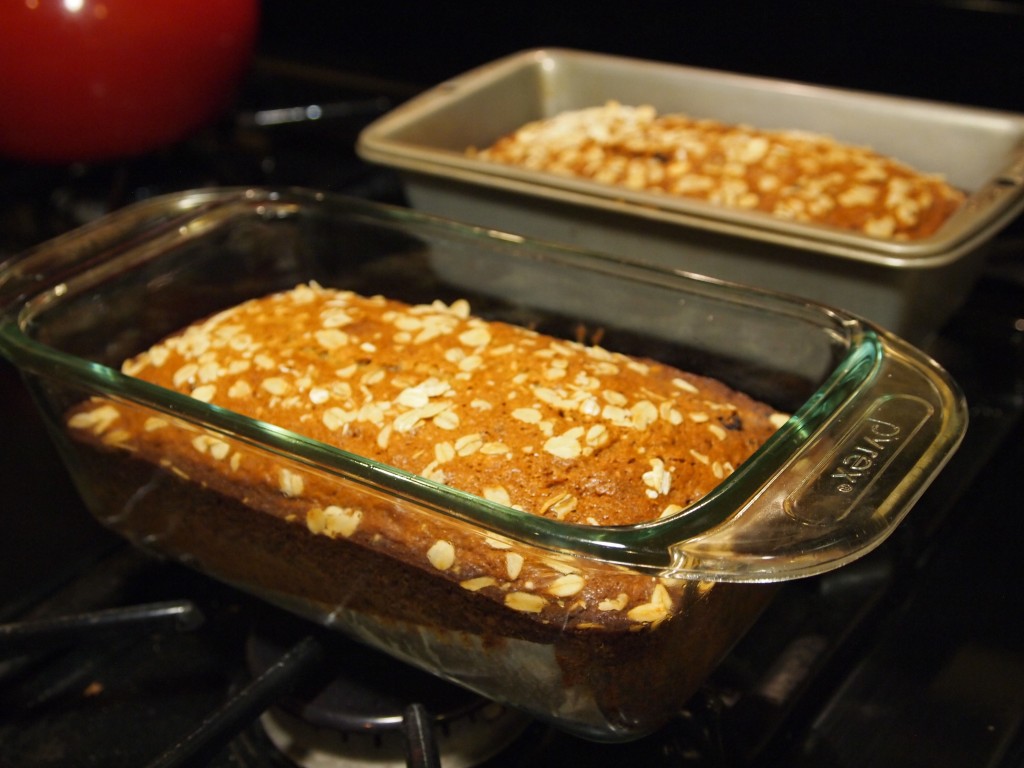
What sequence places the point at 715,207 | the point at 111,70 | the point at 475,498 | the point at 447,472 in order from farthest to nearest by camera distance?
the point at 111,70 → the point at 715,207 → the point at 447,472 → the point at 475,498

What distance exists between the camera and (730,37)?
136 cm

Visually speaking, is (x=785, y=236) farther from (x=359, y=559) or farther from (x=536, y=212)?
(x=359, y=559)

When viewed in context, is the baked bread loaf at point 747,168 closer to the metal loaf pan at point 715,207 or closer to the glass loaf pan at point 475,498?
the metal loaf pan at point 715,207

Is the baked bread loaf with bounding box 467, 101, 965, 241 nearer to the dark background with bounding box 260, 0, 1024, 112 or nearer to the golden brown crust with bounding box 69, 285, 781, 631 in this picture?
the dark background with bounding box 260, 0, 1024, 112

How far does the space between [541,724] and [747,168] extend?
666 mm

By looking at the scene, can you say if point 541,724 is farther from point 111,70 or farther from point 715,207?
point 111,70

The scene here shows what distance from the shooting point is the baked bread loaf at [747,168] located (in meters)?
1.02

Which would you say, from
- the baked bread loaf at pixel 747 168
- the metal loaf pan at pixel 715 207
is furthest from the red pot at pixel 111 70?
the baked bread loaf at pixel 747 168

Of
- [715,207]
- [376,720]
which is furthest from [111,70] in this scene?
[376,720]

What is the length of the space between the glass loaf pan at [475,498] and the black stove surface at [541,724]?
51 mm

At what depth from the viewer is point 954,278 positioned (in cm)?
95

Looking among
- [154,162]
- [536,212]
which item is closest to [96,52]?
[154,162]

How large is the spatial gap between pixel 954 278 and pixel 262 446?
69cm

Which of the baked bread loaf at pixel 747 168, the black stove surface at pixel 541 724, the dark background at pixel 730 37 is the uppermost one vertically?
the dark background at pixel 730 37
